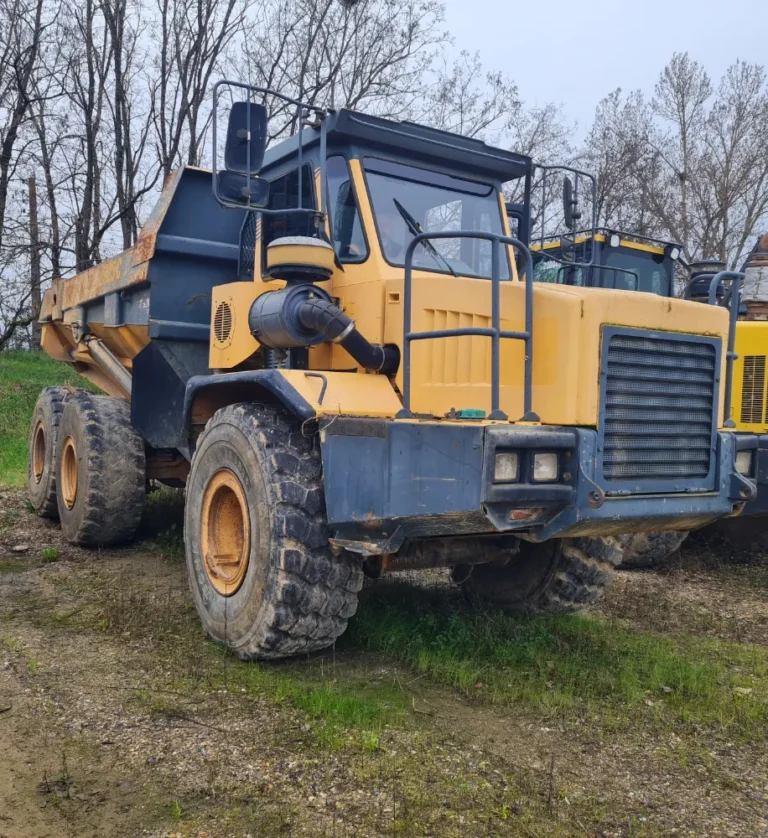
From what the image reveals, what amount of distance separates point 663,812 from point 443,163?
12.1ft

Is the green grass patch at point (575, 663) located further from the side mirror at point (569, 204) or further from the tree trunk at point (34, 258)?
the tree trunk at point (34, 258)

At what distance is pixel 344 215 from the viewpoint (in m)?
4.84

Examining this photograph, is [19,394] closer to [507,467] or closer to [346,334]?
[346,334]

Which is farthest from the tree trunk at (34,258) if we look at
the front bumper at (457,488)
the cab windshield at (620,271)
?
the front bumper at (457,488)

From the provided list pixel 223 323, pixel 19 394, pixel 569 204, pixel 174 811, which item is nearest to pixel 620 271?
pixel 569 204

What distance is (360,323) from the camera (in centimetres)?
463

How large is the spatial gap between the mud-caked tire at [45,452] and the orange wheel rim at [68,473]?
35cm

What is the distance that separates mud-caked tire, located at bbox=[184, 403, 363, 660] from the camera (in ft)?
13.7

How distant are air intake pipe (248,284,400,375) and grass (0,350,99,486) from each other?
23.5ft

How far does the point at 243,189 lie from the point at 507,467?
211 centimetres

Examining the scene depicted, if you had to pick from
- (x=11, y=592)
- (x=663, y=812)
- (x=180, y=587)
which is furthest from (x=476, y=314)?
(x=11, y=592)

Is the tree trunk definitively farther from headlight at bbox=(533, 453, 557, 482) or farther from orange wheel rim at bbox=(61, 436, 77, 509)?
headlight at bbox=(533, 453, 557, 482)

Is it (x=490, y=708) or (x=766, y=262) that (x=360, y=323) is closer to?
(x=490, y=708)

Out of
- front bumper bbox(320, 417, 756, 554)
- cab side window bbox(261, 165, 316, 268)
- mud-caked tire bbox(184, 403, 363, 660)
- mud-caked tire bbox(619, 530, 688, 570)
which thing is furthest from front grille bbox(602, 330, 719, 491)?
mud-caked tire bbox(619, 530, 688, 570)
